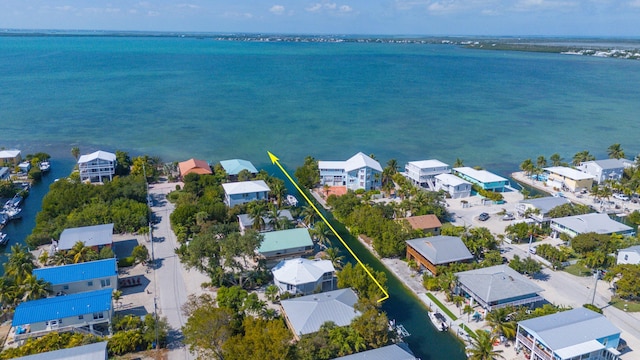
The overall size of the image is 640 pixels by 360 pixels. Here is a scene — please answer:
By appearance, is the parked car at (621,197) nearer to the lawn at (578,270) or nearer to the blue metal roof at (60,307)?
the lawn at (578,270)

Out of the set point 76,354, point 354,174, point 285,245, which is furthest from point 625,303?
point 76,354

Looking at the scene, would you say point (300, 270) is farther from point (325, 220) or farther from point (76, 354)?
point (76, 354)

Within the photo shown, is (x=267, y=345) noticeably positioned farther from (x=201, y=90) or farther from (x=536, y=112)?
(x=201, y=90)

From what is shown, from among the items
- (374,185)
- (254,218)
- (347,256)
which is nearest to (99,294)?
(254,218)

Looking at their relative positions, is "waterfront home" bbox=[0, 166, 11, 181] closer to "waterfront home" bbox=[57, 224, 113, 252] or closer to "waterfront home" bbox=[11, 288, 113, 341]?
"waterfront home" bbox=[57, 224, 113, 252]

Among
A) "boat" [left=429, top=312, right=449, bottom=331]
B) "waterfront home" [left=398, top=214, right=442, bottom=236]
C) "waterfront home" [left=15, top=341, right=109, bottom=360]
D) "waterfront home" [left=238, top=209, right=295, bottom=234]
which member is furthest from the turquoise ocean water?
"waterfront home" [left=15, top=341, right=109, bottom=360]

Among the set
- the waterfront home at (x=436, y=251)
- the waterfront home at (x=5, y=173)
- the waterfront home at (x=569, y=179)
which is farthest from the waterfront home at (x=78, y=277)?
the waterfront home at (x=569, y=179)

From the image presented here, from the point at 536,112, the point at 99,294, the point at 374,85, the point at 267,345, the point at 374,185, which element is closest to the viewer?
the point at 267,345
